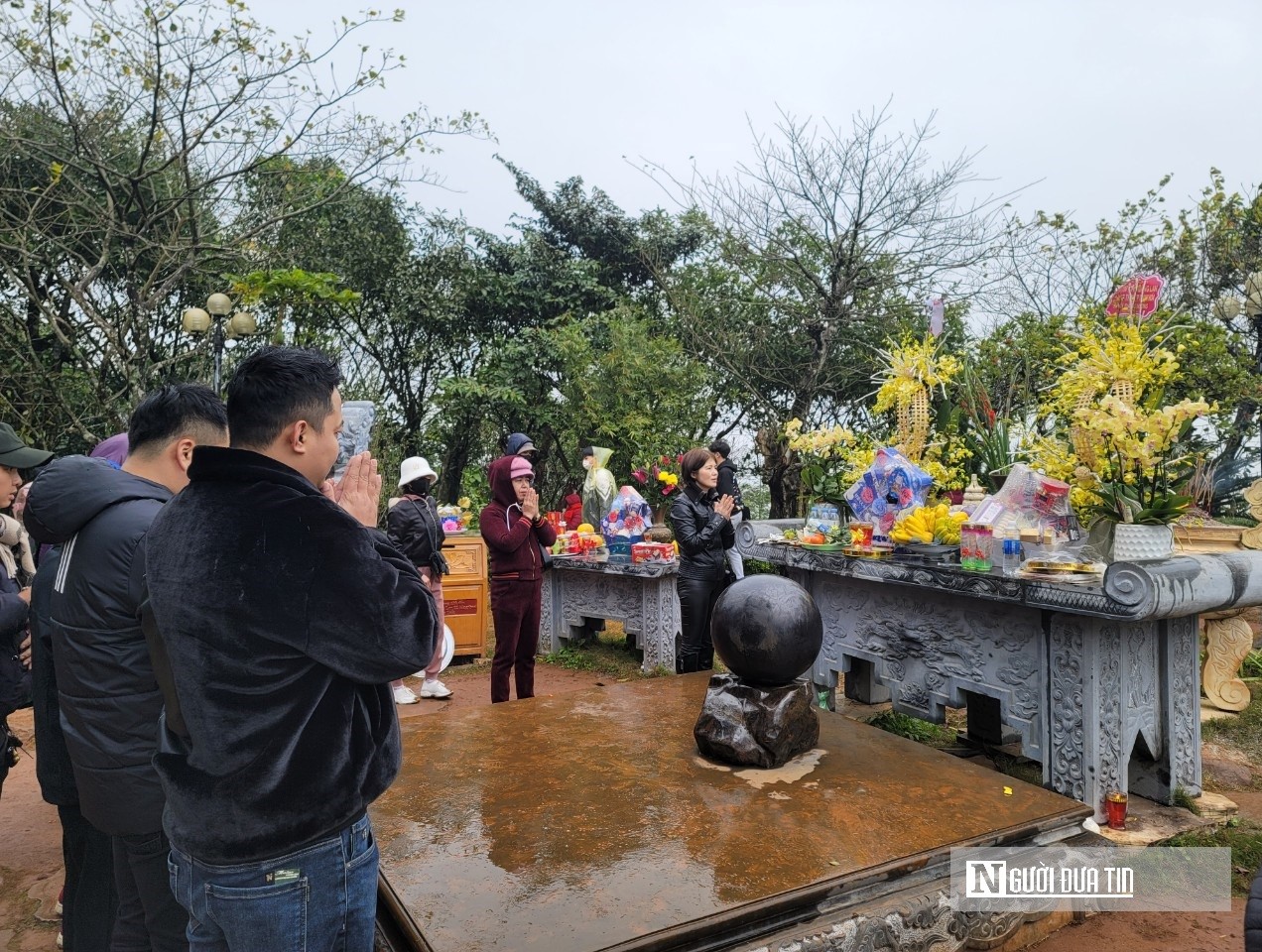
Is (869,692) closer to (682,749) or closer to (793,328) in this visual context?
(682,749)

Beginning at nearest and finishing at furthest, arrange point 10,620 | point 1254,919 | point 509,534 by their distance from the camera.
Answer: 1. point 1254,919
2. point 10,620
3. point 509,534

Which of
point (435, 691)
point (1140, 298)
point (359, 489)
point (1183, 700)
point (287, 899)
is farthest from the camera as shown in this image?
point (435, 691)

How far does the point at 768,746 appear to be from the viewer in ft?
11.0

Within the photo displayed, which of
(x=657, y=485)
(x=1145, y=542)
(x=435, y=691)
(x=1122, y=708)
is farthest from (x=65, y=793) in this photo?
(x=657, y=485)

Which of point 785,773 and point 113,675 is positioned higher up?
point 113,675

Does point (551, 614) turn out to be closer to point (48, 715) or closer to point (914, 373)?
point (914, 373)

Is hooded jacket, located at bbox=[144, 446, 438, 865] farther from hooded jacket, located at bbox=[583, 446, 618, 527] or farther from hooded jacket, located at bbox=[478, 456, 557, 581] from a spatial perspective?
hooded jacket, located at bbox=[583, 446, 618, 527]

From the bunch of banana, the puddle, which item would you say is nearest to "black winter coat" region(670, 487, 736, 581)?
the bunch of banana

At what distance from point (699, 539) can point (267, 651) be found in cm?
360

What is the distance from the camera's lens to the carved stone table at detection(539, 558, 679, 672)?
6941 mm

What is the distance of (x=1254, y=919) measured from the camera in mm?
1310

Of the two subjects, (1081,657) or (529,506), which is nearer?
(1081,657)

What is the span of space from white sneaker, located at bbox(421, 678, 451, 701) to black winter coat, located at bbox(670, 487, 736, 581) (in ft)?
8.27

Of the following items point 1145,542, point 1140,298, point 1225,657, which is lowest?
point 1225,657
